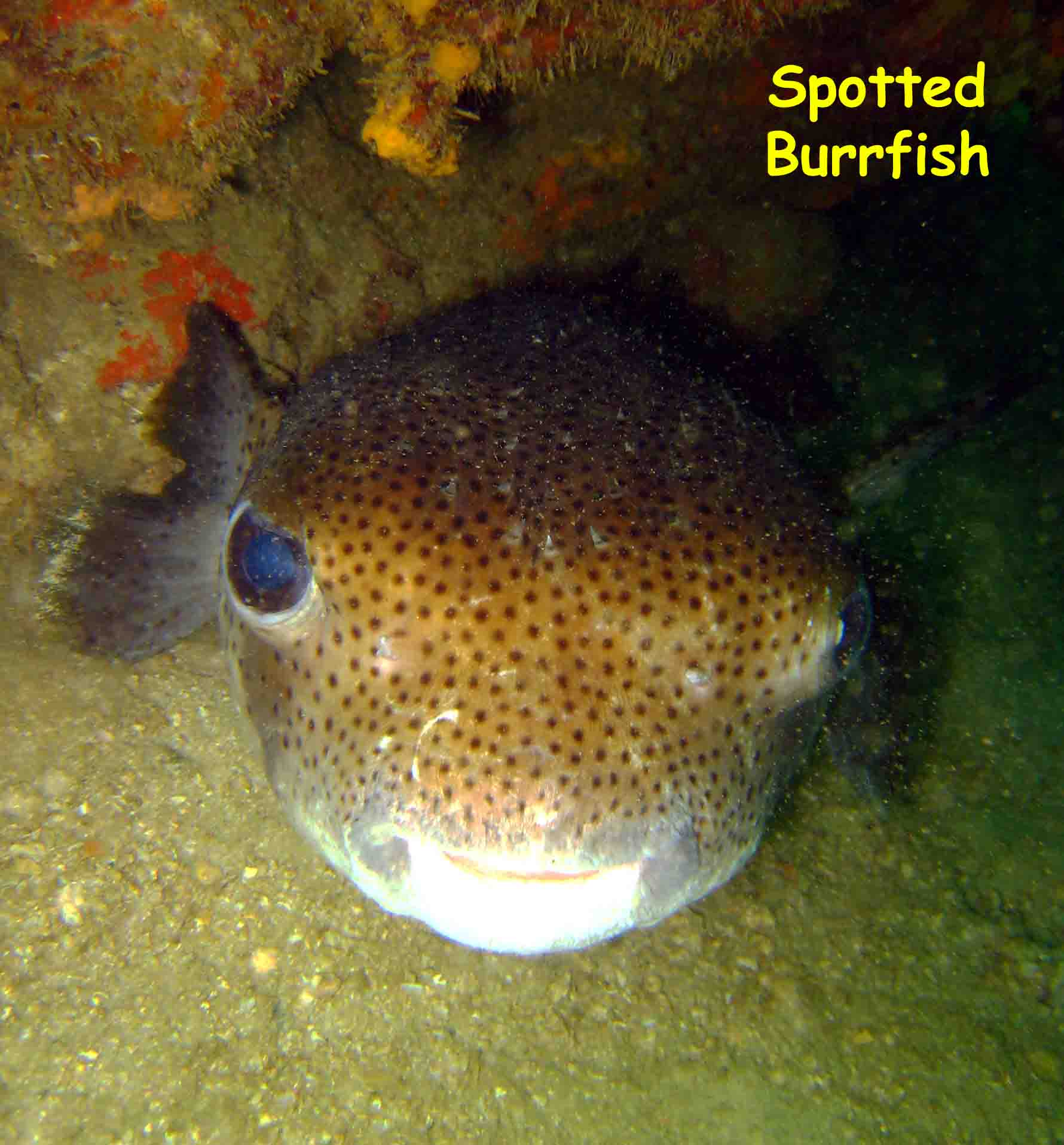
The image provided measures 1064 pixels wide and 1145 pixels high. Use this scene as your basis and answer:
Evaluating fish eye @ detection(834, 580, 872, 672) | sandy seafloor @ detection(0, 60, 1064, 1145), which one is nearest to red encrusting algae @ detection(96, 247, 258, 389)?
sandy seafloor @ detection(0, 60, 1064, 1145)

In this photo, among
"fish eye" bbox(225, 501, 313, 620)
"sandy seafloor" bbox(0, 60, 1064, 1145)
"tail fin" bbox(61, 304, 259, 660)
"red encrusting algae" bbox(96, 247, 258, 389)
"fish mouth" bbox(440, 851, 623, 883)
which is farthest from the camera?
"tail fin" bbox(61, 304, 259, 660)

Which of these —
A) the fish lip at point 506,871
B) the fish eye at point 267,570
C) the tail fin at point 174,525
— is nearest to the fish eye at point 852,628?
the fish lip at point 506,871

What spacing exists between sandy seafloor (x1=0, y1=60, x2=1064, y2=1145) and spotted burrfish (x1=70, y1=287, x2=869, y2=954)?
714 millimetres

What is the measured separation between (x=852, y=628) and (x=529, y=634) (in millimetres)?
1145

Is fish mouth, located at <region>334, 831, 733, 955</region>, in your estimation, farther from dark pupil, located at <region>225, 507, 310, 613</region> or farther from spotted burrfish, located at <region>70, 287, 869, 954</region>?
dark pupil, located at <region>225, 507, 310, 613</region>

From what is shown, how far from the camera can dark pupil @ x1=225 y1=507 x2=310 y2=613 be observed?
86.7 inches

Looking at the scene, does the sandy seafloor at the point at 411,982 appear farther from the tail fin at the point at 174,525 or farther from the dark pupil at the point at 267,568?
the dark pupil at the point at 267,568

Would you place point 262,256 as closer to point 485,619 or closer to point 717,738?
point 485,619

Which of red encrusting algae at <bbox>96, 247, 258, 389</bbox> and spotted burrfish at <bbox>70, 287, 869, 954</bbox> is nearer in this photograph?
spotted burrfish at <bbox>70, 287, 869, 954</bbox>

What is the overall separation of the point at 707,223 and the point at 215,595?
330 centimetres

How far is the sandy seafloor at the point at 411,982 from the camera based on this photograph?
2402 mm

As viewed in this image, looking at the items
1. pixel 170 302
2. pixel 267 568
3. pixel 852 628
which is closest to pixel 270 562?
pixel 267 568

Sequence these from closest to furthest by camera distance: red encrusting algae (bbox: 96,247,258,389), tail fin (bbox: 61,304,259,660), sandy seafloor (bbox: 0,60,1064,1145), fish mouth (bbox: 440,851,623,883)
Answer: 1. fish mouth (bbox: 440,851,623,883)
2. sandy seafloor (bbox: 0,60,1064,1145)
3. red encrusting algae (bbox: 96,247,258,389)
4. tail fin (bbox: 61,304,259,660)

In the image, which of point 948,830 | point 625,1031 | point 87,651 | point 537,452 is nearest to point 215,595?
point 87,651
